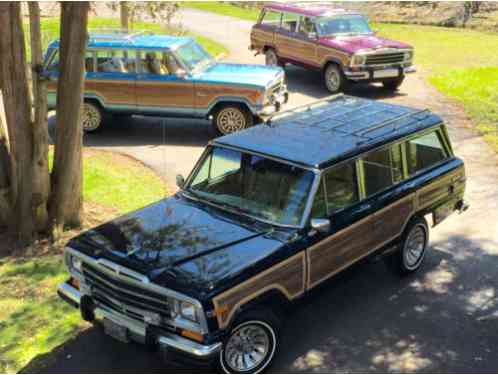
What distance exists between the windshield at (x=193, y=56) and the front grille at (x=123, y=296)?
7.77 meters

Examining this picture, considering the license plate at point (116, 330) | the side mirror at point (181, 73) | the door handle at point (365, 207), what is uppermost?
the side mirror at point (181, 73)

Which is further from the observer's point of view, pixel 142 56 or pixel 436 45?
pixel 436 45

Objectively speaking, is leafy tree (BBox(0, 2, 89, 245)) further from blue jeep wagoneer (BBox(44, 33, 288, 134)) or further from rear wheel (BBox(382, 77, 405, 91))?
rear wheel (BBox(382, 77, 405, 91))

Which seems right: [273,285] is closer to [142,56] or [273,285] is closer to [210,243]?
[210,243]

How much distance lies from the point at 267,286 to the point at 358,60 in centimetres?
1082

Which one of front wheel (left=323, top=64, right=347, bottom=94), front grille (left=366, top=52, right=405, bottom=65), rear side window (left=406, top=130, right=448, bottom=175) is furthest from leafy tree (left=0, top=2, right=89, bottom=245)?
front grille (left=366, top=52, right=405, bottom=65)

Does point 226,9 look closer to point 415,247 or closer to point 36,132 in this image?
point 36,132

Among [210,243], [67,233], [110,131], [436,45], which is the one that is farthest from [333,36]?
[210,243]

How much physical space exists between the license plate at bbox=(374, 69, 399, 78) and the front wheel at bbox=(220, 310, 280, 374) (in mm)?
11084

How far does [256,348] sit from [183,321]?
84 centimetres

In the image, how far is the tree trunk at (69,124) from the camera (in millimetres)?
7816

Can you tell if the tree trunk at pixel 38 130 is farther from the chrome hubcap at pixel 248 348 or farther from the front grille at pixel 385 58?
the front grille at pixel 385 58

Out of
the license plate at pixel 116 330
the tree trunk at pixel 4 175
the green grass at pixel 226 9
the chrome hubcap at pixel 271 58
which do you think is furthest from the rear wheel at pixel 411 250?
the green grass at pixel 226 9

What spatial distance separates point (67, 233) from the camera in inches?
338
